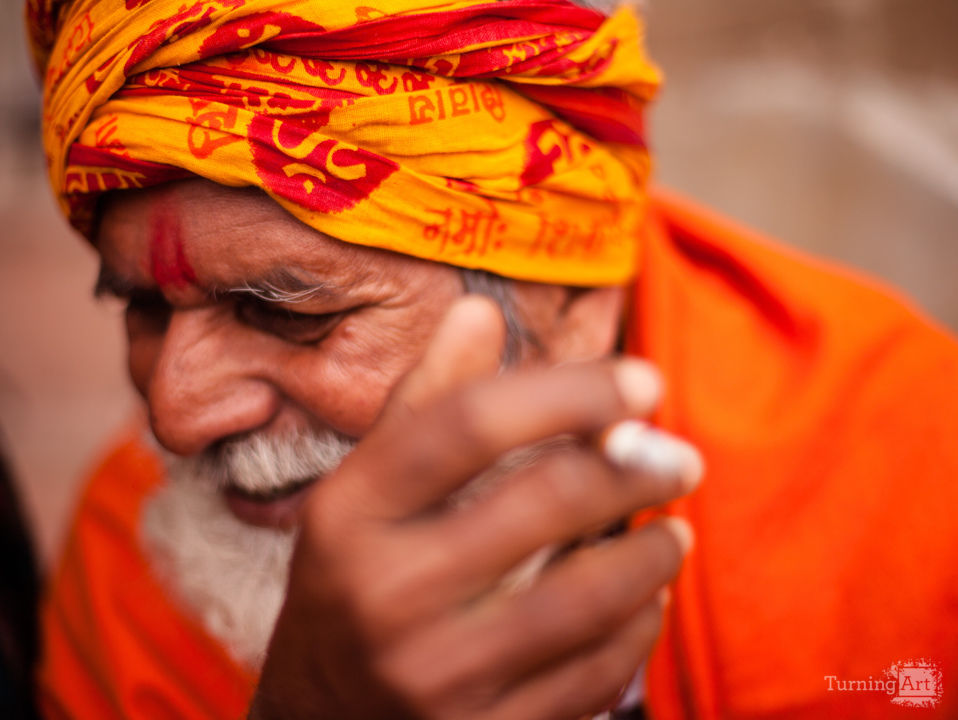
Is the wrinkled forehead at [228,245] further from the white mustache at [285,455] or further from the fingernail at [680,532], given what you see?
the fingernail at [680,532]

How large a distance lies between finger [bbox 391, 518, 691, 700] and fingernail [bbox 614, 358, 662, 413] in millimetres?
157

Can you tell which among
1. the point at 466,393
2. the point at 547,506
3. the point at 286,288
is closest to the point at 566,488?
the point at 547,506

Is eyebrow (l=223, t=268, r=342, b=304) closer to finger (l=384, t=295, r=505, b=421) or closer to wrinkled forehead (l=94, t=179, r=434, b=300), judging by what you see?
wrinkled forehead (l=94, t=179, r=434, b=300)

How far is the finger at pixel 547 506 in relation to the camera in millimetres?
588

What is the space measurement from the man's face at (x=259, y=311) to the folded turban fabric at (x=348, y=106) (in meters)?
0.04

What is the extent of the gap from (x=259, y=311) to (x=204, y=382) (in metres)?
0.14

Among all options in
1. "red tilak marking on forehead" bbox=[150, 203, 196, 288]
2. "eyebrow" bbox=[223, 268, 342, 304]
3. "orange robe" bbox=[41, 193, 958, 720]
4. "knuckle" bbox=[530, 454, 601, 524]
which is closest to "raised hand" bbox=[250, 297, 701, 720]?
"knuckle" bbox=[530, 454, 601, 524]

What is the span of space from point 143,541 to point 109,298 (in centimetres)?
68

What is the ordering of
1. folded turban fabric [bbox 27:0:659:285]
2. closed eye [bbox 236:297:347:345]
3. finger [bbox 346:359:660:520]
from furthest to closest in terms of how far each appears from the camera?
closed eye [bbox 236:297:347:345], folded turban fabric [bbox 27:0:659:285], finger [bbox 346:359:660:520]

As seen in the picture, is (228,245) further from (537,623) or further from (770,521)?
(770,521)

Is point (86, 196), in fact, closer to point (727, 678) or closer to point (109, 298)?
point (109, 298)

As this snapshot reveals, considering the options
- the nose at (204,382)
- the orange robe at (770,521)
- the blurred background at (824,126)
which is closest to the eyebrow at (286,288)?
the nose at (204,382)

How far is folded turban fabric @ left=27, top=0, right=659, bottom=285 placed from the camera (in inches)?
36.4

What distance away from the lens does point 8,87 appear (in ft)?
12.6
